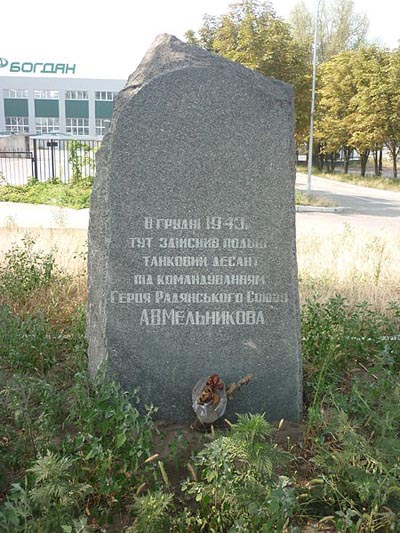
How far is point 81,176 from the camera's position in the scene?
18906 mm

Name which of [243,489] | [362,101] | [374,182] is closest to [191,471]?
[243,489]

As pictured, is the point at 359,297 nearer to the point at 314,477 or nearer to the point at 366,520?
the point at 314,477

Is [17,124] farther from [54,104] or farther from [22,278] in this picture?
[22,278]

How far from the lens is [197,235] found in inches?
136

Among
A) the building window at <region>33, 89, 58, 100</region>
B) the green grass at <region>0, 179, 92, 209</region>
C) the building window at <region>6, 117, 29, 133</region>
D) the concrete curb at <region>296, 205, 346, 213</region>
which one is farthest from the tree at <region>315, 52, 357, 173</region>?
the building window at <region>6, 117, 29, 133</region>

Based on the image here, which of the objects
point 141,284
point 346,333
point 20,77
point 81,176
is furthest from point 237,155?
point 20,77

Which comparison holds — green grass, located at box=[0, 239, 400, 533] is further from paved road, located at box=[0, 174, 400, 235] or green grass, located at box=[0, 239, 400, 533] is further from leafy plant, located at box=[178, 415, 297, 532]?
paved road, located at box=[0, 174, 400, 235]

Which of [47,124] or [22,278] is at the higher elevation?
[47,124]

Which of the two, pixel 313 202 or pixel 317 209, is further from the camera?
pixel 313 202

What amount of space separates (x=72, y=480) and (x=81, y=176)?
1700 cm

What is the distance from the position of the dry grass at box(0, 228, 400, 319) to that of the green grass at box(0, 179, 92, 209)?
7.64 metres

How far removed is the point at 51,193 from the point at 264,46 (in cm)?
798

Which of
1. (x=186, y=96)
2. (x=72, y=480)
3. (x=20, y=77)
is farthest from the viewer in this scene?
(x=20, y=77)

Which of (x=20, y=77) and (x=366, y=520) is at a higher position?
(x=20, y=77)
